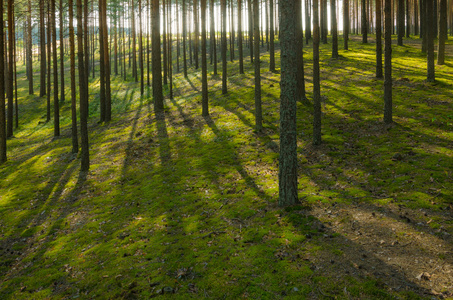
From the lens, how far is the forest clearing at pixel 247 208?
21.3ft

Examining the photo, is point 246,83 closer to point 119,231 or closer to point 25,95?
point 119,231

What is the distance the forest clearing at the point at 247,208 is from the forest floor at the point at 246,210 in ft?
0.16

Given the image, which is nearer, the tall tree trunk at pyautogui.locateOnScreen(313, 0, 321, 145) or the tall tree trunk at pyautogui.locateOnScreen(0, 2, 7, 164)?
the tall tree trunk at pyautogui.locateOnScreen(313, 0, 321, 145)

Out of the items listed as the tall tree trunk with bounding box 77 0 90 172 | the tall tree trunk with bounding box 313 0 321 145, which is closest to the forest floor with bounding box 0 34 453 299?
the tall tree trunk with bounding box 313 0 321 145

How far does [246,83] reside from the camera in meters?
28.3

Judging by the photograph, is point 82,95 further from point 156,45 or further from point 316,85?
point 316,85

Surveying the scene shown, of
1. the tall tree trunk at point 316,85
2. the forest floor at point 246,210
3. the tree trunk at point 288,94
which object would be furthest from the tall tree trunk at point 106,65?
the tree trunk at point 288,94

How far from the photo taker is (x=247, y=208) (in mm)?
9984

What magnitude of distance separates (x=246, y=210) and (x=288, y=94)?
13.6 ft

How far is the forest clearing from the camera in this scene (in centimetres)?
650

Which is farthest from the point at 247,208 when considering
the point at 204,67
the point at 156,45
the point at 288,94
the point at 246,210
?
the point at 156,45

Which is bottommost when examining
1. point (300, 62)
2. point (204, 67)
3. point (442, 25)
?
point (300, 62)

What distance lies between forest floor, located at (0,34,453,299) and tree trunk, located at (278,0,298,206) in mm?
1238

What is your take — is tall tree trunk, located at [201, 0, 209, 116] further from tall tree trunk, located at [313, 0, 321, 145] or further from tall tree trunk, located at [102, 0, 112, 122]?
tall tree trunk, located at [313, 0, 321, 145]
